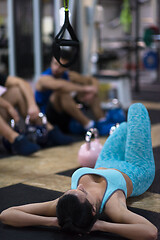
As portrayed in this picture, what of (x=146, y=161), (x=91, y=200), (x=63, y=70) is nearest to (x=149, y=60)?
(x=63, y=70)

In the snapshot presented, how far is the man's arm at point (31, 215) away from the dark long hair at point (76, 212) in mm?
153

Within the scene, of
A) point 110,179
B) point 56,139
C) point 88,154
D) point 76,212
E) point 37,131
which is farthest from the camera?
point 56,139

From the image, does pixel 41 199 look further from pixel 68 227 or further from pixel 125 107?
pixel 125 107

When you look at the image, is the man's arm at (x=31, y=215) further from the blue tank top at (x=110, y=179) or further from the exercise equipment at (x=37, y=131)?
the exercise equipment at (x=37, y=131)

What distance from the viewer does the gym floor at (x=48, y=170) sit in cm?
189

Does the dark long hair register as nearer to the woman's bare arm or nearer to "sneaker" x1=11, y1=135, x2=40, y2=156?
the woman's bare arm

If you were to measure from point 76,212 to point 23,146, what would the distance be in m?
1.50

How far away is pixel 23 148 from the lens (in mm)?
2715

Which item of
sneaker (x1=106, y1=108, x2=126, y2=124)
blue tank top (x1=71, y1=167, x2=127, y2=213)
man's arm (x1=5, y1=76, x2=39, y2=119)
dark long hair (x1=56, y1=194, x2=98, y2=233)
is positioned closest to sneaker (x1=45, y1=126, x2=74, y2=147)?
man's arm (x1=5, y1=76, x2=39, y2=119)

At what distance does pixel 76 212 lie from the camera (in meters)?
1.26

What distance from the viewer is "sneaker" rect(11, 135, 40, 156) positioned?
8.84ft

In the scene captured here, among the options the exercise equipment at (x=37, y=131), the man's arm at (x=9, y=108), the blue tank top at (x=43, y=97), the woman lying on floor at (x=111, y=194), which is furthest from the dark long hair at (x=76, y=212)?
the blue tank top at (x=43, y=97)

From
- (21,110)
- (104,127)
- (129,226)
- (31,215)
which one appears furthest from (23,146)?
(129,226)

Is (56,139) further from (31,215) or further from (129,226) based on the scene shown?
(129,226)
